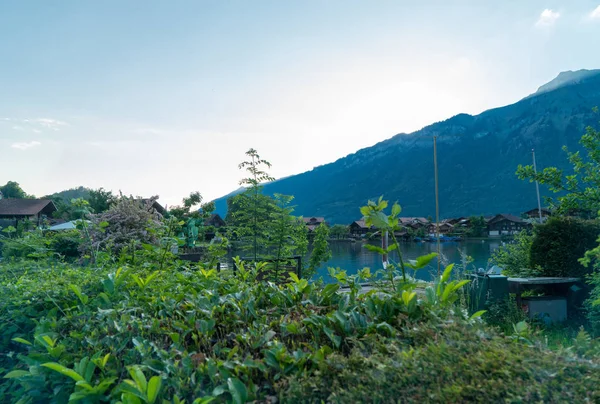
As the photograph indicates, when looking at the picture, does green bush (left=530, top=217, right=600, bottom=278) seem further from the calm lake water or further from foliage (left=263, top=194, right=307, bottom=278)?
foliage (left=263, top=194, right=307, bottom=278)

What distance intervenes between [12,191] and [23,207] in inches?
747

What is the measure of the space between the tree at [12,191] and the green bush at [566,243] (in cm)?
6403

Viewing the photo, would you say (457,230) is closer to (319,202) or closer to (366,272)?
(319,202)

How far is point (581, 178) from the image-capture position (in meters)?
6.18

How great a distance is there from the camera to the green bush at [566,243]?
22.7 ft

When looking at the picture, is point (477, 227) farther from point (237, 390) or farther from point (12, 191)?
point (12, 191)

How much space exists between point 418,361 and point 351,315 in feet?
1.42

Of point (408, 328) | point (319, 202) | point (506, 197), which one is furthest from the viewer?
point (319, 202)

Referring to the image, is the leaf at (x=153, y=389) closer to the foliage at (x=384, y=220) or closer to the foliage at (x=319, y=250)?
the foliage at (x=384, y=220)

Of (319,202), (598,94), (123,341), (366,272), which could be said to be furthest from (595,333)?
(598,94)

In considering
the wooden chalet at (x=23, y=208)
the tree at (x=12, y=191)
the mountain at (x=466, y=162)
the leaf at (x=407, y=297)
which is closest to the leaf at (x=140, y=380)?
the leaf at (x=407, y=297)

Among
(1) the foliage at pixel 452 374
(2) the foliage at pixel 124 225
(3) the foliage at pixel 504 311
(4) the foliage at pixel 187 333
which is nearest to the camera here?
(1) the foliage at pixel 452 374

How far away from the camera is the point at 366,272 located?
2049mm

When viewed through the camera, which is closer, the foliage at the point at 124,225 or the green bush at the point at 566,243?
the foliage at the point at 124,225
